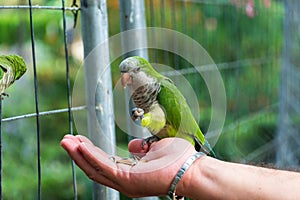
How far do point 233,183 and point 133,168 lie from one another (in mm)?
161

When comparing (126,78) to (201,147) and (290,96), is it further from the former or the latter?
(290,96)

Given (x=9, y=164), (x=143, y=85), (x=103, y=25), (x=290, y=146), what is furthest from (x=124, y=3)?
(x=290, y=146)

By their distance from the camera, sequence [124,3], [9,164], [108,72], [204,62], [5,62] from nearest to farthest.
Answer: [5,62], [108,72], [124,3], [204,62], [9,164]

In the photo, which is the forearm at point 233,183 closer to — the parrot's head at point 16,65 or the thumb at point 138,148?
the thumb at point 138,148

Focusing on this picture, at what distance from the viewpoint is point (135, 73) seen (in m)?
0.93

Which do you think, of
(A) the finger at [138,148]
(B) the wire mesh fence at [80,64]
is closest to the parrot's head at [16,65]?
(A) the finger at [138,148]

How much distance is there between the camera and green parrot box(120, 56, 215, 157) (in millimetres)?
928

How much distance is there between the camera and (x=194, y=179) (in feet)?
2.99

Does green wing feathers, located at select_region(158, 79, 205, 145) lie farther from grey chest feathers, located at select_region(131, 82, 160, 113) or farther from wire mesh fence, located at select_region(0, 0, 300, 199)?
wire mesh fence, located at select_region(0, 0, 300, 199)

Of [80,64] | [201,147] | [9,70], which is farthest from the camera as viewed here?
[80,64]

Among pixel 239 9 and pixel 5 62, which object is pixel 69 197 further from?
pixel 5 62

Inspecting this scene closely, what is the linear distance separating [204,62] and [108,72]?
713 millimetres

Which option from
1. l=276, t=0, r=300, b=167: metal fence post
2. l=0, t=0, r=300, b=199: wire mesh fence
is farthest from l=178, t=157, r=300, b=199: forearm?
l=276, t=0, r=300, b=167: metal fence post

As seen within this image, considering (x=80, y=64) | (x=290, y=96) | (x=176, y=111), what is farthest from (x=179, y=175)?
(x=290, y=96)
